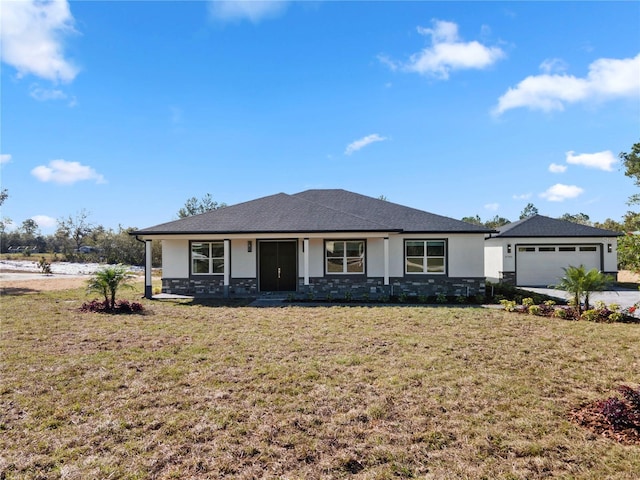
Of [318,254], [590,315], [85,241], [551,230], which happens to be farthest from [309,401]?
[85,241]

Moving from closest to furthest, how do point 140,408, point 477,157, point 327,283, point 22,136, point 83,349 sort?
1. point 140,408
2. point 83,349
3. point 22,136
4. point 327,283
5. point 477,157

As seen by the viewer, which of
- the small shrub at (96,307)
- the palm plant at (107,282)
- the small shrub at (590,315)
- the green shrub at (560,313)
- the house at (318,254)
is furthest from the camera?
the house at (318,254)

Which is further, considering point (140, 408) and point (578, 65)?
point (578, 65)

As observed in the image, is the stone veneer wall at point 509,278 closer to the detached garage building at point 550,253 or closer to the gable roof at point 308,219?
the detached garage building at point 550,253

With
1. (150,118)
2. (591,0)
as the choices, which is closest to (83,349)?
(150,118)

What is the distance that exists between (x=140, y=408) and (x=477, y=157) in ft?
64.6

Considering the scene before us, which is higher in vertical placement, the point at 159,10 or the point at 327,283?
the point at 159,10

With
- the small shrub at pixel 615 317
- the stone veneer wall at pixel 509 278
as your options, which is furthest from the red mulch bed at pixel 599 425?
the stone veneer wall at pixel 509 278

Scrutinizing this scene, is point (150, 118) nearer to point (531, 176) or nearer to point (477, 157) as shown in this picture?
point (477, 157)

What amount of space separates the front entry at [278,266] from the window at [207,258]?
1.86 m

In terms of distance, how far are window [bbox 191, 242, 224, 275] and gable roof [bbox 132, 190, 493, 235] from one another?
1.10m

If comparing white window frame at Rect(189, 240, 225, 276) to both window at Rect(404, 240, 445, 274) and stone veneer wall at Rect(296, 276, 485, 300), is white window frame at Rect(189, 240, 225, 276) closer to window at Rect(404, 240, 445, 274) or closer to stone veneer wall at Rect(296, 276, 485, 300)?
stone veneer wall at Rect(296, 276, 485, 300)

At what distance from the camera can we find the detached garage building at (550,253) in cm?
1862

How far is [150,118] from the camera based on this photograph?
1576cm
